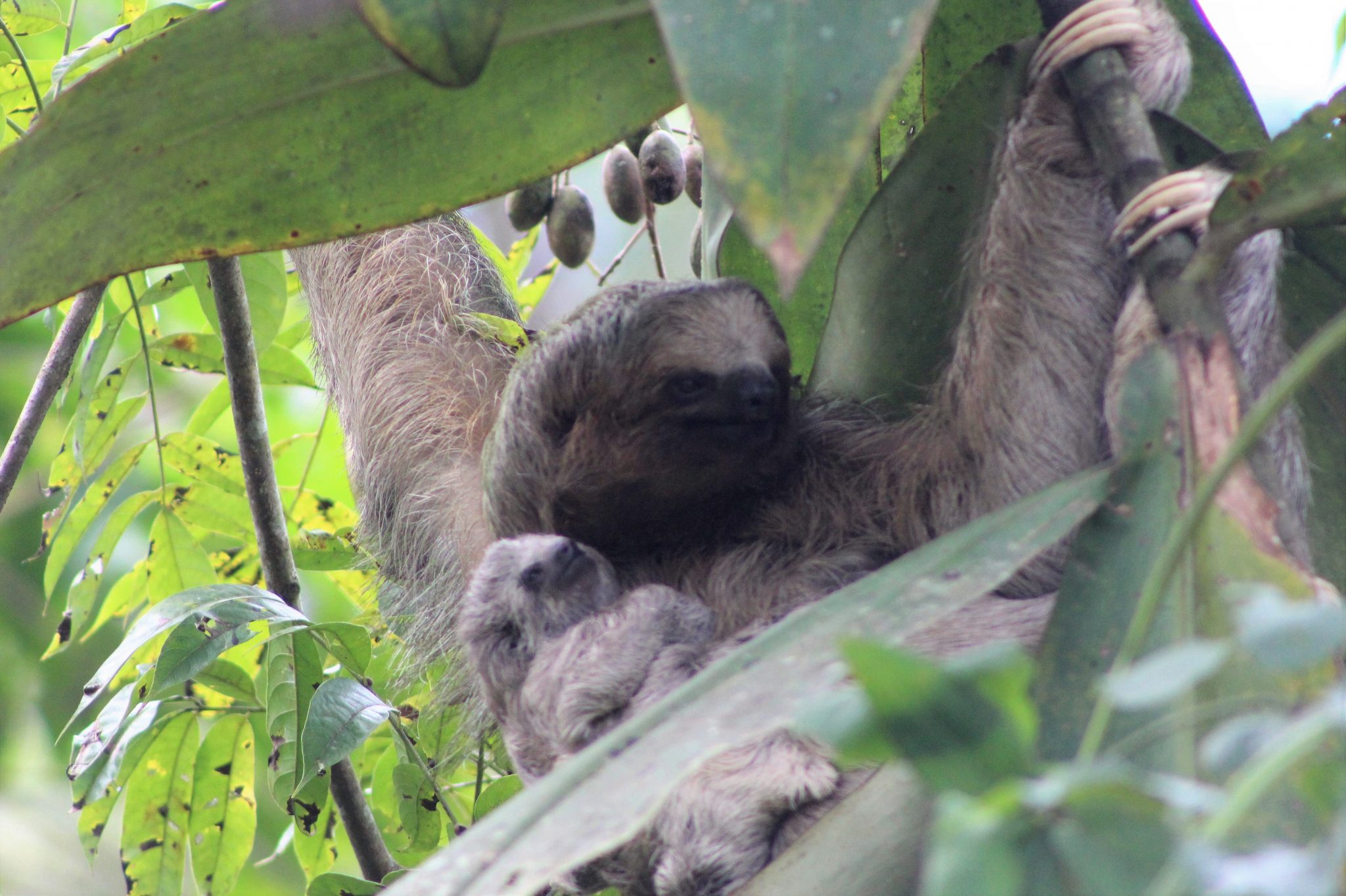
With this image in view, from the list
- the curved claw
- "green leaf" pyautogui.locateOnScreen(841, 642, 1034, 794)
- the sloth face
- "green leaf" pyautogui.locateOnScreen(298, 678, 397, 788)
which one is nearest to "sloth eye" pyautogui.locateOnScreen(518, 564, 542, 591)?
the sloth face

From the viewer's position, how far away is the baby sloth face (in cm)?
249

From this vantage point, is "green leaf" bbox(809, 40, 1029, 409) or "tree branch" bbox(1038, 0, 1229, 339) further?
"green leaf" bbox(809, 40, 1029, 409)

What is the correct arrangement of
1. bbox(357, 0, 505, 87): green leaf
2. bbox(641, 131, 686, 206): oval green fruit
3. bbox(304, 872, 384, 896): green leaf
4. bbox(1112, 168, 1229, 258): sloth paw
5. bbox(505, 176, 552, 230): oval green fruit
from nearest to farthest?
bbox(357, 0, 505, 87): green leaf → bbox(1112, 168, 1229, 258): sloth paw → bbox(304, 872, 384, 896): green leaf → bbox(641, 131, 686, 206): oval green fruit → bbox(505, 176, 552, 230): oval green fruit

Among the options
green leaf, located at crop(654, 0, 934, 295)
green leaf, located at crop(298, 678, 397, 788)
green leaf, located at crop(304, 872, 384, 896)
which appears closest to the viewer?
green leaf, located at crop(654, 0, 934, 295)

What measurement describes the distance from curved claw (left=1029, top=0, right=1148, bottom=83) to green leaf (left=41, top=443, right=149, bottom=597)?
232 cm

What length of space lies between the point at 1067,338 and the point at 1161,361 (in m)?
0.81

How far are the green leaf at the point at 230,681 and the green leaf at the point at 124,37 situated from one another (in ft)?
4.29

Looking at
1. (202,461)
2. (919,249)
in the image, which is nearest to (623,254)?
(919,249)

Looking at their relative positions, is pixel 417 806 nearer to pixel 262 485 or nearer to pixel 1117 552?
pixel 262 485

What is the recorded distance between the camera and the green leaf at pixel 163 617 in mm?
2225

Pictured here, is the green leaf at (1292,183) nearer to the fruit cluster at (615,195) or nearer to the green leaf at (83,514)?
the fruit cluster at (615,195)

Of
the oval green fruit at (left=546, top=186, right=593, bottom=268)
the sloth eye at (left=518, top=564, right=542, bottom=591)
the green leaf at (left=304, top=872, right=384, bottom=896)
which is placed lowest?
the green leaf at (left=304, top=872, right=384, bottom=896)

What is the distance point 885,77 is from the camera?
127 cm

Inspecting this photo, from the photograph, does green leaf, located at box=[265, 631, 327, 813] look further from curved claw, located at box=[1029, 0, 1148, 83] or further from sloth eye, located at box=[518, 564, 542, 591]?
curved claw, located at box=[1029, 0, 1148, 83]
